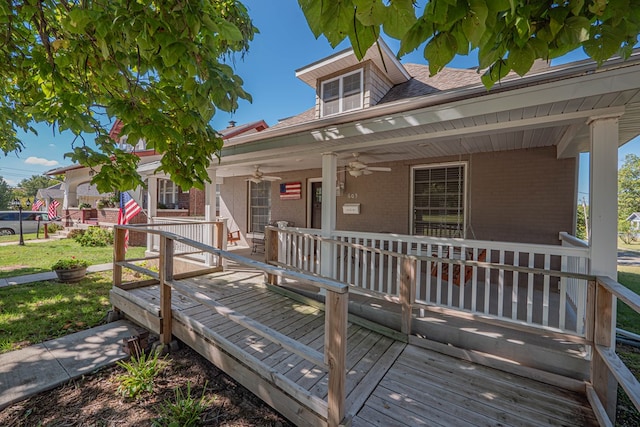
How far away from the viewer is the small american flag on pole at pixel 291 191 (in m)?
8.06

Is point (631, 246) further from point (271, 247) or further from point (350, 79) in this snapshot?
point (271, 247)

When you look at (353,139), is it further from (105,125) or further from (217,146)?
(105,125)

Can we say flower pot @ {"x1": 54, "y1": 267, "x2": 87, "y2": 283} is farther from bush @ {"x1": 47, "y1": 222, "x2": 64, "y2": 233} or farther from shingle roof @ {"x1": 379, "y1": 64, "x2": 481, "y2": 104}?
bush @ {"x1": 47, "y1": 222, "x2": 64, "y2": 233}

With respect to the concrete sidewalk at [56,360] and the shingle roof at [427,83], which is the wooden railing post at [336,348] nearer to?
the concrete sidewalk at [56,360]

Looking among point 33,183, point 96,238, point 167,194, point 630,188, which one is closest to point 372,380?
point 96,238

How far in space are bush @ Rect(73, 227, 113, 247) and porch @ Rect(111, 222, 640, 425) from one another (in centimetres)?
956

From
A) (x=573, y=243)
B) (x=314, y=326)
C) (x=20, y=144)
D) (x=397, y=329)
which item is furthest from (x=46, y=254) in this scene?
(x=573, y=243)

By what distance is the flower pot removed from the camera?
6270 mm

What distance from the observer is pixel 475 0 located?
104cm

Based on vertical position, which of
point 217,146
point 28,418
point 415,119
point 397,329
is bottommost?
point 28,418

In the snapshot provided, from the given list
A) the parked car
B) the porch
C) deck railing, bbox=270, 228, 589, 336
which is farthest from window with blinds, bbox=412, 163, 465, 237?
the parked car

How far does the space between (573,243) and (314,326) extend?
3568mm

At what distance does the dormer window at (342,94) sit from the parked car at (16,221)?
18.8 m

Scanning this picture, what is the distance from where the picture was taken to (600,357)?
232cm
